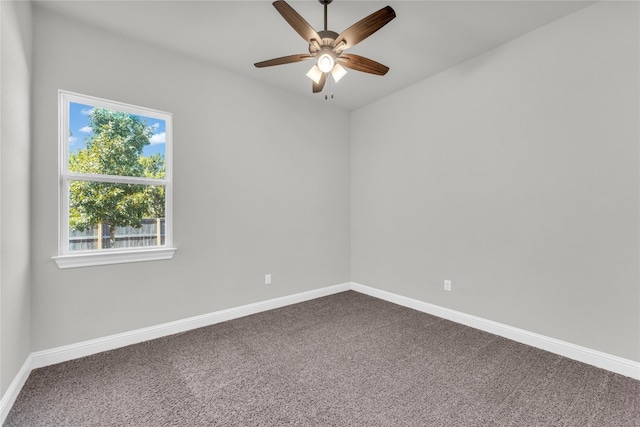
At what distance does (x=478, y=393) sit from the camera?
1997 mm

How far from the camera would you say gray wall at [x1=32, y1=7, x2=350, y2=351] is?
2.35 metres

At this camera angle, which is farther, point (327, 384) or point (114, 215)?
point (114, 215)

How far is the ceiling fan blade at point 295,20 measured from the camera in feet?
6.01

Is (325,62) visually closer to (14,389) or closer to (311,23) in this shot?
(311,23)

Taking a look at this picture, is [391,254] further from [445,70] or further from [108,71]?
[108,71]

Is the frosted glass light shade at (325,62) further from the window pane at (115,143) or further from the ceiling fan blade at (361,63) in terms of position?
the window pane at (115,143)

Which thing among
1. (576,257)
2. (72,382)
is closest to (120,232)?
(72,382)

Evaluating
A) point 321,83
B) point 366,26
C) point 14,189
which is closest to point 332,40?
point 366,26

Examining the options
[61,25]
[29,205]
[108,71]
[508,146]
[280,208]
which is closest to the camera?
[29,205]

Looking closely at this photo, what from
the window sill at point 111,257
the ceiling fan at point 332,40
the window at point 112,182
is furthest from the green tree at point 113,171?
the ceiling fan at point 332,40

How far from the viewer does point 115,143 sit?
107 inches

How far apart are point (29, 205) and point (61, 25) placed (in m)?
1.48

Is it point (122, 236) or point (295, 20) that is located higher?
point (295, 20)

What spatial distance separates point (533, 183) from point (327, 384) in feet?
8.16
